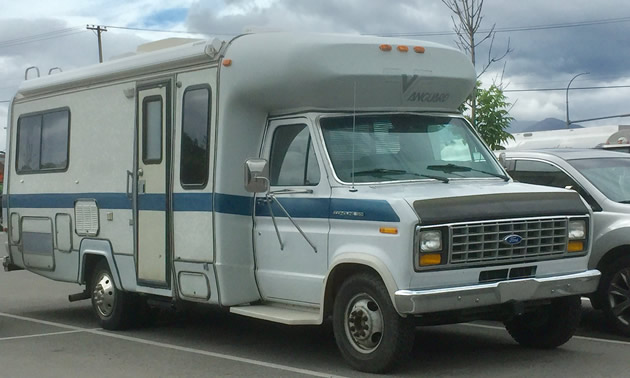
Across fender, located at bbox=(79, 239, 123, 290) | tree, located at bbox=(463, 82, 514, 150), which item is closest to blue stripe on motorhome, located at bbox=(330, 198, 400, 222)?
fender, located at bbox=(79, 239, 123, 290)

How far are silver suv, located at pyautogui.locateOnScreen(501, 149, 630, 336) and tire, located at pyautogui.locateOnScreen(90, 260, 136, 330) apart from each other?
438 cm

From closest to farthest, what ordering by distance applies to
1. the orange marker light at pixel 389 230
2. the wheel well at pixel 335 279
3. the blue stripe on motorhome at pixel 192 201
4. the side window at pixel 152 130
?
the orange marker light at pixel 389 230 < the wheel well at pixel 335 279 < the blue stripe on motorhome at pixel 192 201 < the side window at pixel 152 130

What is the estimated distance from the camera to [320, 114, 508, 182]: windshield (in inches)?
341

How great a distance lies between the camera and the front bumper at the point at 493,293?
299 inches

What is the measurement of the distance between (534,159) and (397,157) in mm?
2688

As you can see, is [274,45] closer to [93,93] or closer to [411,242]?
[411,242]

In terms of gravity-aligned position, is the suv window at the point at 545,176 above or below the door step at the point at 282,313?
above

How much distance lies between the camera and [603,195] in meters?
10.1

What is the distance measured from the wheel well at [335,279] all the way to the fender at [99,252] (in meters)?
3.33

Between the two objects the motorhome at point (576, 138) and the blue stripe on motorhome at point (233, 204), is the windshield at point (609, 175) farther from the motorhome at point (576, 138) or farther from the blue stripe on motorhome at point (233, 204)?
the motorhome at point (576, 138)

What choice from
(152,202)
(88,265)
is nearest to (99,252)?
(88,265)

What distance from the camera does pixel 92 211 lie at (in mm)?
11461

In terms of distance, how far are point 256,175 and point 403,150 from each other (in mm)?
1326

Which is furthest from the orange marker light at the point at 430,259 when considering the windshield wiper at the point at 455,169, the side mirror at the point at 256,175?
the side mirror at the point at 256,175
